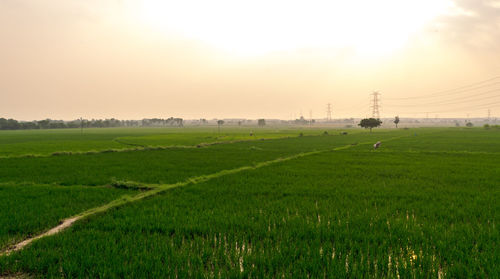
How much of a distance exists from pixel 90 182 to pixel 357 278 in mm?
13940

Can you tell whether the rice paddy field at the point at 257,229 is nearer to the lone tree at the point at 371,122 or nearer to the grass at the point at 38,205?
the grass at the point at 38,205

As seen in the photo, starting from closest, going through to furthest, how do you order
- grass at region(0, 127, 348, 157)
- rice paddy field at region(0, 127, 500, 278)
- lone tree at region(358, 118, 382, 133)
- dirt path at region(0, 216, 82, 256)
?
rice paddy field at region(0, 127, 500, 278) < dirt path at region(0, 216, 82, 256) < grass at region(0, 127, 348, 157) < lone tree at region(358, 118, 382, 133)

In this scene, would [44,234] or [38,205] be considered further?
[38,205]

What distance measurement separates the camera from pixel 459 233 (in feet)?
20.0

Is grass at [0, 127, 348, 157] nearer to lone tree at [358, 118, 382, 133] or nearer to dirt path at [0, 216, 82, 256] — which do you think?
dirt path at [0, 216, 82, 256]

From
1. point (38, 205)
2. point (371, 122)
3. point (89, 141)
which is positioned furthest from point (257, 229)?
point (371, 122)

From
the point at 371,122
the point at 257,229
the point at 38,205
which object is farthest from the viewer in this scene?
the point at 371,122

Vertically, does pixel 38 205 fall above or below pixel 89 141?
below

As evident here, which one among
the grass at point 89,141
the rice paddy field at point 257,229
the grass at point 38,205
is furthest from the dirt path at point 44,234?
the grass at point 89,141

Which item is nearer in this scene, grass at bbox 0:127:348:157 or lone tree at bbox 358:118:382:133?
grass at bbox 0:127:348:157

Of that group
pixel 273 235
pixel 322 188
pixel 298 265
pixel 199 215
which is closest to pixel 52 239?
pixel 199 215

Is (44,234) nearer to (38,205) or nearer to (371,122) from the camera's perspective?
(38,205)

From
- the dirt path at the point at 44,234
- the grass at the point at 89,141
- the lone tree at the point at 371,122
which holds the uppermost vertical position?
the lone tree at the point at 371,122

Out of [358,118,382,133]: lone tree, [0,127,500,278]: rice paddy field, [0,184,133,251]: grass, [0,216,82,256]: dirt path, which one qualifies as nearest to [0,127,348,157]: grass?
[0,184,133,251]: grass
